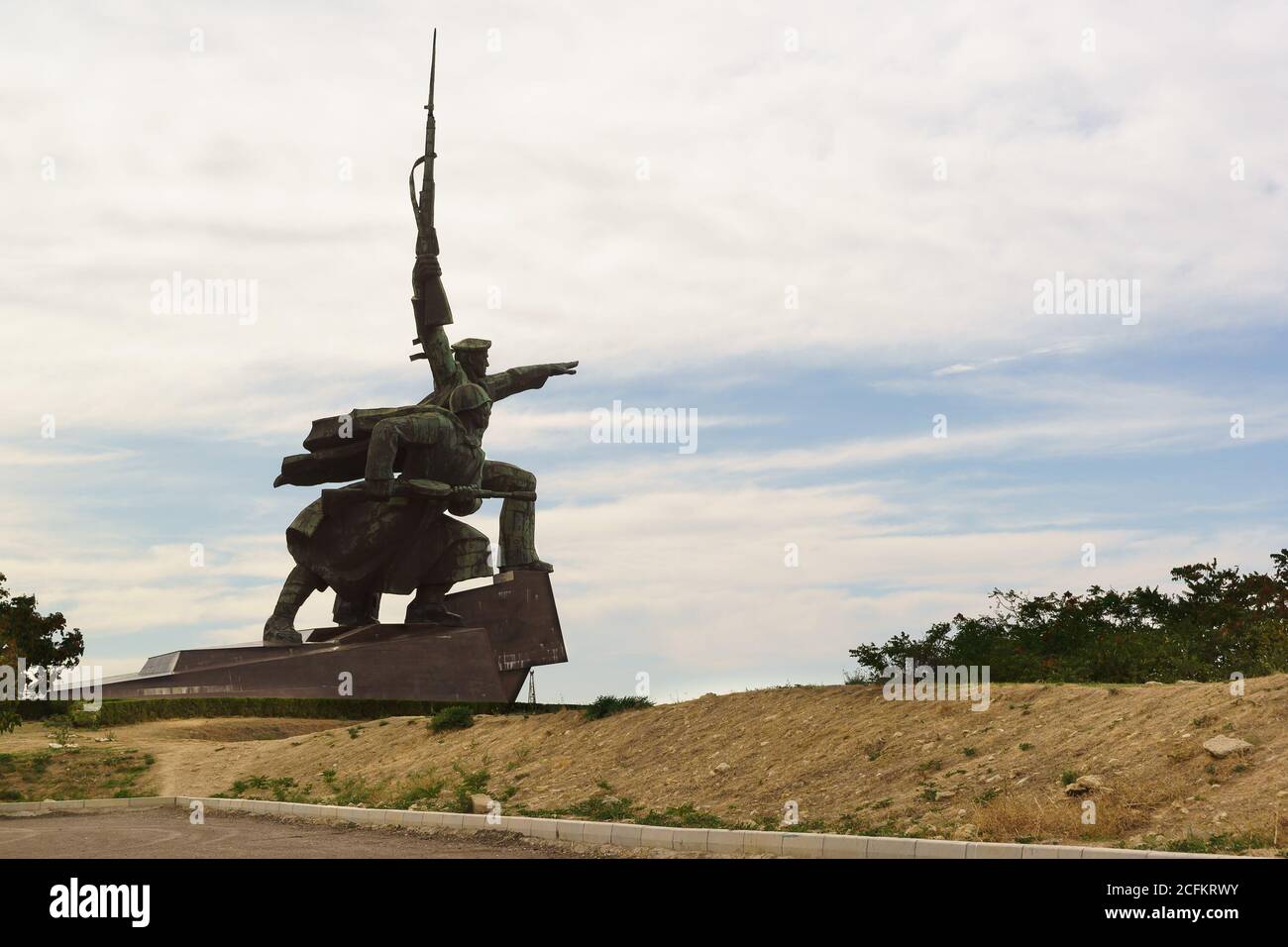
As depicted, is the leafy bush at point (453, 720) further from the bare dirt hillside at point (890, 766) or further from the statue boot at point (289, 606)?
the statue boot at point (289, 606)

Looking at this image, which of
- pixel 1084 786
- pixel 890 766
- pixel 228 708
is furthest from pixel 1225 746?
pixel 228 708

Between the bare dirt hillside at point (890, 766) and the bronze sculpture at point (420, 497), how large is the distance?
1072cm

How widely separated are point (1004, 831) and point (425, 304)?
21893 mm

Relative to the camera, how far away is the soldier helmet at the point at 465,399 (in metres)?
30.0

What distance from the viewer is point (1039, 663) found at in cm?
1764

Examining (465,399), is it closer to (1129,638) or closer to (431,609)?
(431,609)

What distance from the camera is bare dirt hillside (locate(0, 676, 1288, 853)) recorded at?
36.1 ft

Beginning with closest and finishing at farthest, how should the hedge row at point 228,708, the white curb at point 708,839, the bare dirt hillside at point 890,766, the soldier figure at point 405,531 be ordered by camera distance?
the white curb at point 708,839
the bare dirt hillside at point 890,766
the hedge row at point 228,708
the soldier figure at point 405,531

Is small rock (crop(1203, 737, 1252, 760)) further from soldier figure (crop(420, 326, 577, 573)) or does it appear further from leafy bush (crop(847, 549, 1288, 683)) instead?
soldier figure (crop(420, 326, 577, 573))

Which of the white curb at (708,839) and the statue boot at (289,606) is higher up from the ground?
the statue boot at (289,606)

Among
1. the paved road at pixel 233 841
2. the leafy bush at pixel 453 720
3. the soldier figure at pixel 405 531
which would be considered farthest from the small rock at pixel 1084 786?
the soldier figure at pixel 405 531
